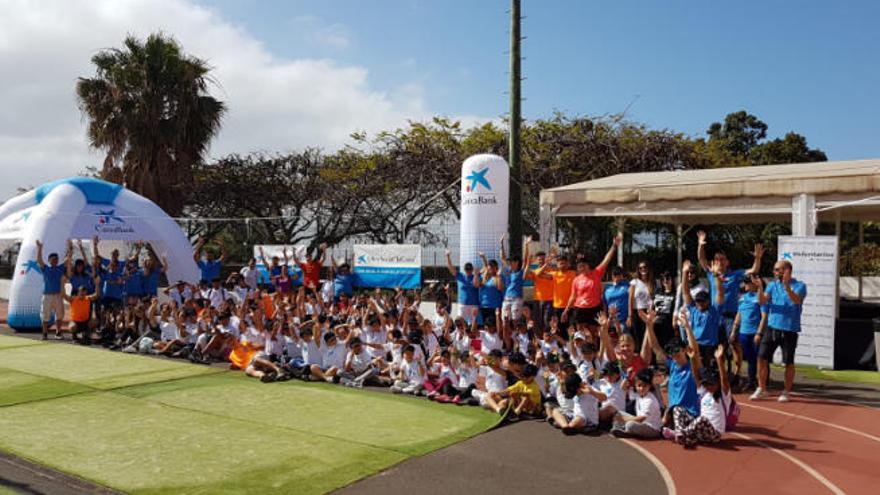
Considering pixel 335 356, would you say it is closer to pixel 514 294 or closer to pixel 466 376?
pixel 466 376

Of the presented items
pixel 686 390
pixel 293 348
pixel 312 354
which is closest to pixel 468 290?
pixel 312 354

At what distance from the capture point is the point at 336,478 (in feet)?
20.1

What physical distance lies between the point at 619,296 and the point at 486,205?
132 inches

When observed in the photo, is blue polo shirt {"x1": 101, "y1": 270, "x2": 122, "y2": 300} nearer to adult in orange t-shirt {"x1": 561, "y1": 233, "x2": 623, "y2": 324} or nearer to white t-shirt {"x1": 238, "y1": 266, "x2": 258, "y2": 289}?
white t-shirt {"x1": 238, "y1": 266, "x2": 258, "y2": 289}

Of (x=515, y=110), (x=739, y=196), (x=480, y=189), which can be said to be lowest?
(x=739, y=196)

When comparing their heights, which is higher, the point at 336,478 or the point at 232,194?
the point at 232,194

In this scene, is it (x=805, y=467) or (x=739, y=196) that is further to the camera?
(x=739, y=196)

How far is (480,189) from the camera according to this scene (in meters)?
12.6

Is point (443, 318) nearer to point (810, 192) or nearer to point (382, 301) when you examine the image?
point (382, 301)

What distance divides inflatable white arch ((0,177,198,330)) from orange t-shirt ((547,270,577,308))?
11334 millimetres

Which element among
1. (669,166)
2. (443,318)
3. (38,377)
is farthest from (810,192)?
(38,377)

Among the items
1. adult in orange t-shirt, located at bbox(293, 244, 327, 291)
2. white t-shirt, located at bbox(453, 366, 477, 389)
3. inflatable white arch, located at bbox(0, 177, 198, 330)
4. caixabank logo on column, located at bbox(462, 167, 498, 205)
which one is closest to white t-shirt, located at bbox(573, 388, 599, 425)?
white t-shirt, located at bbox(453, 366, 477, 389)

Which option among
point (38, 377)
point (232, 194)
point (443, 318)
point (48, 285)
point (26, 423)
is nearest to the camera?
point (26, 423)

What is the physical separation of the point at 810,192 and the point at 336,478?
354 inches
